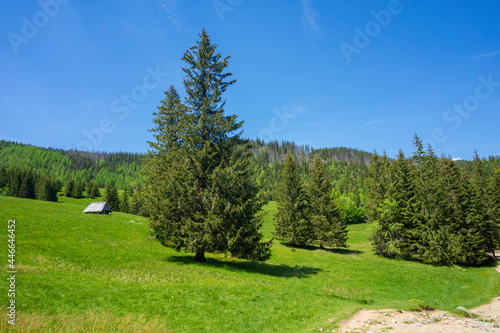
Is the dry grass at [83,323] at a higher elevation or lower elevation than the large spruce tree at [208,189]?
lower

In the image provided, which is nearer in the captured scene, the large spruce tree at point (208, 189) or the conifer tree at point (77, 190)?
the large spruce tree at point (208, 189)

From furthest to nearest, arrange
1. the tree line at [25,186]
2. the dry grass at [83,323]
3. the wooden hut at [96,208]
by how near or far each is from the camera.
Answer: the tree line at [25,186] < the wooden hut at [96,208] < the dry grass at [83,323]

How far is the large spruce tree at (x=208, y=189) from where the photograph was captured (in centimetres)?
1977

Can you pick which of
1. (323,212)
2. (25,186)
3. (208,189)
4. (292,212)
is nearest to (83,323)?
(208,189)

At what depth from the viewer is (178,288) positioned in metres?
14.7

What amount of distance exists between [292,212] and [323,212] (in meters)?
6.38

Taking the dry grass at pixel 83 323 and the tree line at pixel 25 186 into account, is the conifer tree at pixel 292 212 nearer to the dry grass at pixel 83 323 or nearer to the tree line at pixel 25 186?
the dry grass at pixel 83 323

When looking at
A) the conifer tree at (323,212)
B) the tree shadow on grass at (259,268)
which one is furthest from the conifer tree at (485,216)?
the tree shadow on grass at (259,268)

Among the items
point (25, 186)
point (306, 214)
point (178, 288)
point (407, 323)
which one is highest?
point (25, 186)

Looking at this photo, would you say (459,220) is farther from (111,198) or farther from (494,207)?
(111,198)

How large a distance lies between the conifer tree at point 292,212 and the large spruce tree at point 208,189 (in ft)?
66.6

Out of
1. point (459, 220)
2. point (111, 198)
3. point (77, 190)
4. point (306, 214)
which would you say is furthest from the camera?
point (77, 190)

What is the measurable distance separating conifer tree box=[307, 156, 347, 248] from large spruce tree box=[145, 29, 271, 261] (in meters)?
23.4

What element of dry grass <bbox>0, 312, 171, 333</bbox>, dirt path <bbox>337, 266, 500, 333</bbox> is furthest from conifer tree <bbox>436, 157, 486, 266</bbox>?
dry grass <bbox>0, 312, 171, 333</bbox>
